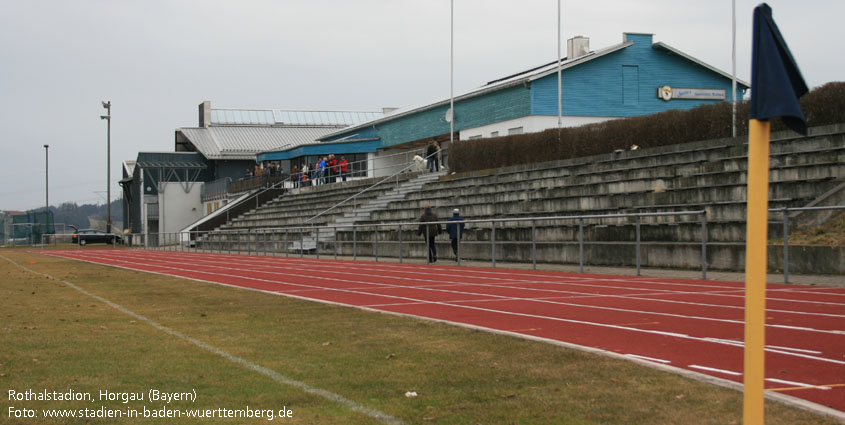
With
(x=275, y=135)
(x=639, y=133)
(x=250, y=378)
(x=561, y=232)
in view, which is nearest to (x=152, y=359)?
(x=250, y=378)

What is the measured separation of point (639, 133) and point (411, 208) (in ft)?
29.9

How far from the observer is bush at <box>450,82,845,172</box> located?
65.9 ft

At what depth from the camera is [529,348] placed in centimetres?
695

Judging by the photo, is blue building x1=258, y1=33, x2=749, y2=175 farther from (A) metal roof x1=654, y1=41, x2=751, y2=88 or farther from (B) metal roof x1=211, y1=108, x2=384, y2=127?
(B) metal roof x1=211, y1=108, x2=384, y2=127

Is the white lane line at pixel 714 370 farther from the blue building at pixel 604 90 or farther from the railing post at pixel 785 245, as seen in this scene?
the blue building at pixel 604 90

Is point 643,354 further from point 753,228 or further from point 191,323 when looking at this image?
point 191,323

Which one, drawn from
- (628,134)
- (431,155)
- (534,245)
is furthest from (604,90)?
(534,245)

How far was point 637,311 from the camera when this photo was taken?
33.5 ft

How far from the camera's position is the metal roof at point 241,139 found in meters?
72.6

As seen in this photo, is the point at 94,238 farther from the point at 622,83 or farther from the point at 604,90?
the point at 622,83

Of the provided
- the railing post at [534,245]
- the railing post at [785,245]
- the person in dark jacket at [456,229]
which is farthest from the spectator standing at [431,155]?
the railing post at [785,245]

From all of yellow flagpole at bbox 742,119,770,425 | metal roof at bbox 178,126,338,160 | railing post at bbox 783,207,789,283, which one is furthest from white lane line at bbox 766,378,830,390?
metal roof at bbox 178,126,338,160

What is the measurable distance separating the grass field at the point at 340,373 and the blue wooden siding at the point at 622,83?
98.0ft

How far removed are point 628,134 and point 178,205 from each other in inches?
1722
